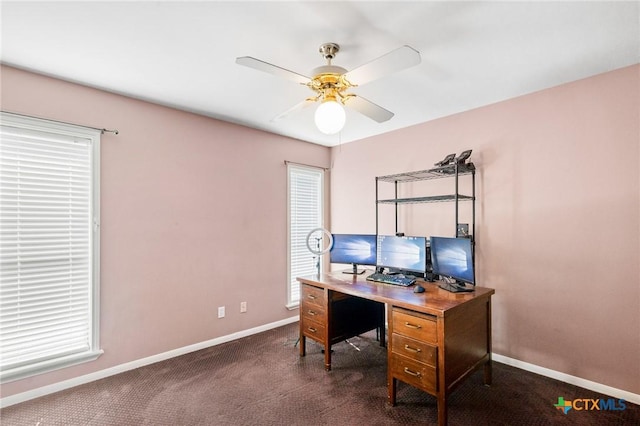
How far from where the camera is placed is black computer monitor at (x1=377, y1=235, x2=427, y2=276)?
2.72m

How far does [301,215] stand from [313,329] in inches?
67.6

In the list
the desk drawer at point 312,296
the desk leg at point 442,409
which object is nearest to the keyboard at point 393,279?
the desk drawer at point 312,296

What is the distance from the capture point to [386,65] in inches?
62.3

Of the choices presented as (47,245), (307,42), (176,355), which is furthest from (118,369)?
(307,42)

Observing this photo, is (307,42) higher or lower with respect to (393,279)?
higher

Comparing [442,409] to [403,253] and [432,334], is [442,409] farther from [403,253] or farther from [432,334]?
[403,253]

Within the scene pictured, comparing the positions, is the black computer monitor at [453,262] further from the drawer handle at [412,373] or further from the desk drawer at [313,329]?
the desk drawer at [313,329]

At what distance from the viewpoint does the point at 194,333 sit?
312 centimetres

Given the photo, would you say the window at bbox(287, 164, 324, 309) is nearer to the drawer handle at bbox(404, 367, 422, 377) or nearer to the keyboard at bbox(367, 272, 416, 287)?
the keyboard at bbox(367, 272, 416, 287)

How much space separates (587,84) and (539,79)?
36cm

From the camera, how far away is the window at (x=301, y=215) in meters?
4.04

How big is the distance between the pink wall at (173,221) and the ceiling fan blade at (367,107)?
1.84 meters

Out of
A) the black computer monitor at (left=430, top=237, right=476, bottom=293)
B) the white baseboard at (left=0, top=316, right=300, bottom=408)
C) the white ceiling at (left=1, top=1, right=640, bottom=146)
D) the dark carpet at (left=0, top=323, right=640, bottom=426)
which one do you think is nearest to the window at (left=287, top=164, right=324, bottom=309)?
the white baseboard at (left=0, top=316, right=300, bottom=408)

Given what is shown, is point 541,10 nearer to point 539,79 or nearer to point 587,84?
point 539,79
